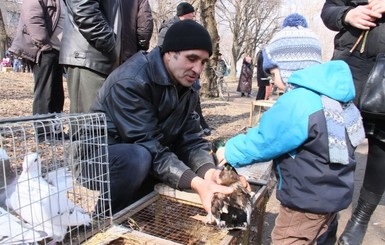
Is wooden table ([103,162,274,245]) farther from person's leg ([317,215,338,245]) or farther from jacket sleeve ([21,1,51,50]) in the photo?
jacket sleeve ([21,1,51,50])

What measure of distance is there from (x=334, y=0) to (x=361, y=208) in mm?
1389

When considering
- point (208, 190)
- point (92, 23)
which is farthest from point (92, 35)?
point (208, 190)

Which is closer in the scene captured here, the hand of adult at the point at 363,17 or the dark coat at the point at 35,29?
the hand of adult at the point at 363,17

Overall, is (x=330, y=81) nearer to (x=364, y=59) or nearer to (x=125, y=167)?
(x=364, y=59)

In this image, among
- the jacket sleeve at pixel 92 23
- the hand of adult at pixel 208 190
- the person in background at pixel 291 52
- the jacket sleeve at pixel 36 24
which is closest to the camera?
the hand of adult at pixel 208 190

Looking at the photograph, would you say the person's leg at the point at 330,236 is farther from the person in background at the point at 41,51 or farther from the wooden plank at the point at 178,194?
the person in background at the point at 41,51

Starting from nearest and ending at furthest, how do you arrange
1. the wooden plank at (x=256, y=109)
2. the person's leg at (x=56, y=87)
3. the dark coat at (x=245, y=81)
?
the person's leg at (x=56, y=87) < the wooden plank at (x=256, y=109) < the dark coat at (x=245, y=81)

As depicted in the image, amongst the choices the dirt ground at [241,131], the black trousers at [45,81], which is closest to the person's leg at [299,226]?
the dirt ground at [241,131]

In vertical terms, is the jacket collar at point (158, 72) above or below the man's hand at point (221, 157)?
above

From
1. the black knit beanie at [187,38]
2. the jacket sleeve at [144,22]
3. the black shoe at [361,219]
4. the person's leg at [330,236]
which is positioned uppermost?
the jacket sleeve at [144,22]

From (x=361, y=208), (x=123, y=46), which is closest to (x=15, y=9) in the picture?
(x=123, y=46)

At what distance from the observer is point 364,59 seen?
2193 mm

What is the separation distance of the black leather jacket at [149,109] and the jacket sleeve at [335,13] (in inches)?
40.2

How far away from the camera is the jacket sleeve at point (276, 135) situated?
1.73m
